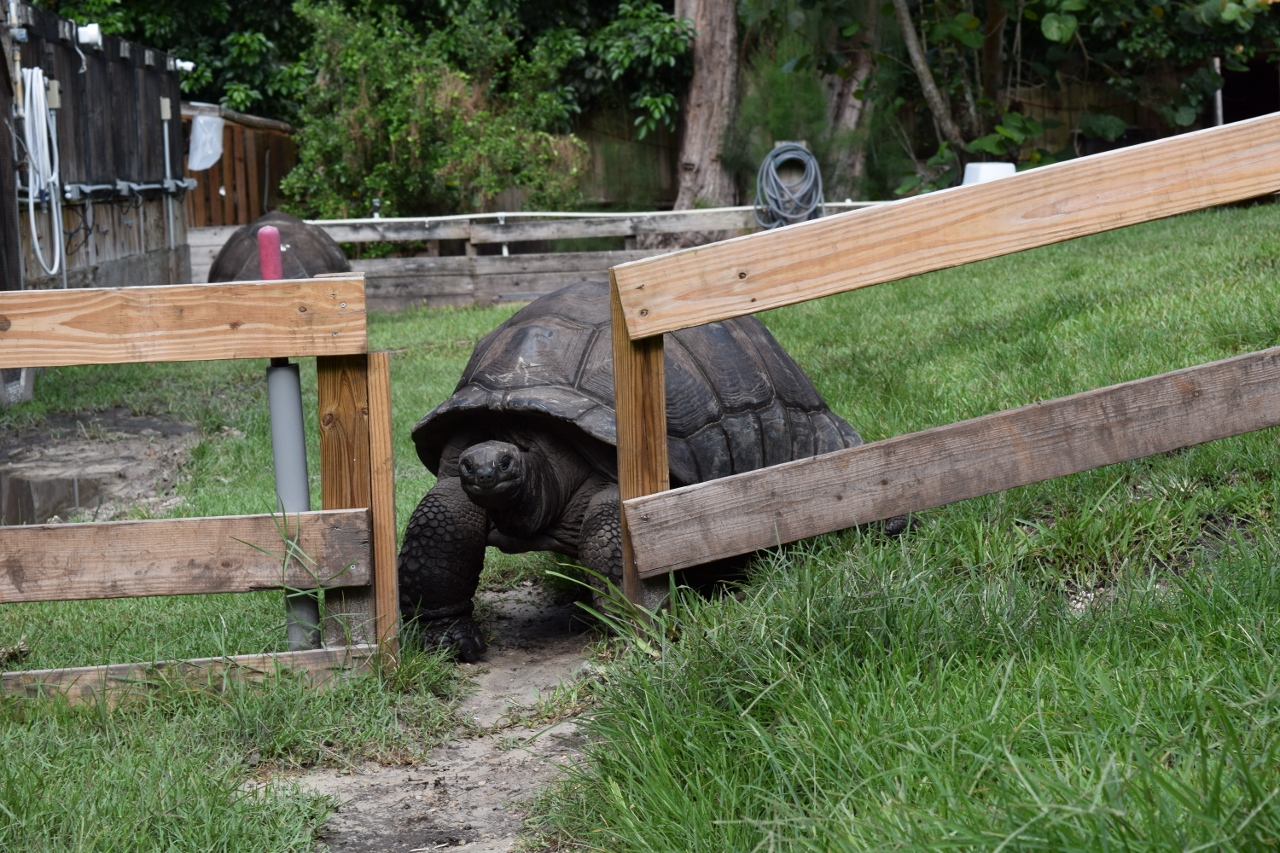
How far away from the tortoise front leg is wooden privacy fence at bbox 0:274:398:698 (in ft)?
1.72

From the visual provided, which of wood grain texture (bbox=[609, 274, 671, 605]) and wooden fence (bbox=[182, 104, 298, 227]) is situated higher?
wooden fence (bbox=[182, 104, 298, 227])

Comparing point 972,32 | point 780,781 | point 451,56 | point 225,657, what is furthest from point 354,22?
point 780,781

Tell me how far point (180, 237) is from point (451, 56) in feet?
15.0

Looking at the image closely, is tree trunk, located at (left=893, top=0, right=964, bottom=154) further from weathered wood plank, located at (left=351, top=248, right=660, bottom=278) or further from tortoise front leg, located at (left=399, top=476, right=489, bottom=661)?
tortoise front leg, located at (left=399, top=476, right=489, bottom=661)

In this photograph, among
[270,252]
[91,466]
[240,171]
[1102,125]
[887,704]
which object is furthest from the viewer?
[240,171]

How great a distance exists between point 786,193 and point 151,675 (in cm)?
1108

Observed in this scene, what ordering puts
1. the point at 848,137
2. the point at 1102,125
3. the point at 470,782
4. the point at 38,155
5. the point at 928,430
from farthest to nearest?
the point at 848,137 < the point at 1102,125 < the point at 38,155 < the point at 928,430 < the point at 470,782

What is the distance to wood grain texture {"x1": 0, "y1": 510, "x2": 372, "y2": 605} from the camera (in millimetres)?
3066

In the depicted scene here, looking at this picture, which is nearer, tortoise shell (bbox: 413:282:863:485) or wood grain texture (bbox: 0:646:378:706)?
wood grain texture (bbox: 0:646:378:706)

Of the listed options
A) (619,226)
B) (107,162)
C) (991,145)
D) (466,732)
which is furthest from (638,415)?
(619,226)

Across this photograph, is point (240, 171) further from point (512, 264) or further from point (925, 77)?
point (925, 77)

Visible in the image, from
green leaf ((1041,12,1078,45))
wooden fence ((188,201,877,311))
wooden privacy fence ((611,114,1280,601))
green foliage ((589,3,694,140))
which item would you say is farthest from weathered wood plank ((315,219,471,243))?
wooden privacy fence ((611,114,1280,601))

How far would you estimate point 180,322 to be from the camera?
304 centimetres

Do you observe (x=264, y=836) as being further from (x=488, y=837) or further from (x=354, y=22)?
(x=354, y=22)
